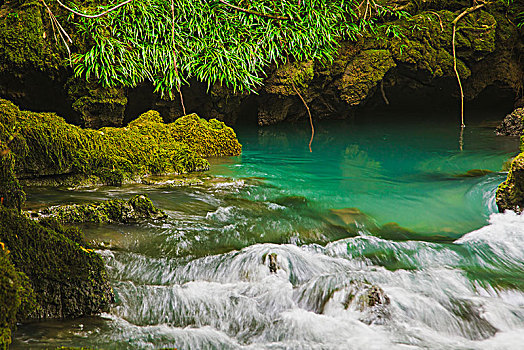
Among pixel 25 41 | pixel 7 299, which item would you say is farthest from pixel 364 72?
pixel 7 299

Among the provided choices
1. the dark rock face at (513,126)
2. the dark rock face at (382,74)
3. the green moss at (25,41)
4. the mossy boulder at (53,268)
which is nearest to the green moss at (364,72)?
the dark rock face at (382,74)

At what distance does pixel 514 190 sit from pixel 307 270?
2537 mm

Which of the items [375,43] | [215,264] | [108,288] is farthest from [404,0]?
[108,288]

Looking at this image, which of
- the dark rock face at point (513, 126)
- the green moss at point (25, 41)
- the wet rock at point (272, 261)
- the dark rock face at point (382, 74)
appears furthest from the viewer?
the dark rock face at point (382, 74)

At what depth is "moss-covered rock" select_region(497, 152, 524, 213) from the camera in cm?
361

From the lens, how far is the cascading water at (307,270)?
2035 millimetres

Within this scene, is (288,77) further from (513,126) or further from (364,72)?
(513,126)

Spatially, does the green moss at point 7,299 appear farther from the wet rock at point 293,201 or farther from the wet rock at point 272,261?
the wet rock at point 293,201

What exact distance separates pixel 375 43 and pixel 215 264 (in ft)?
27.3

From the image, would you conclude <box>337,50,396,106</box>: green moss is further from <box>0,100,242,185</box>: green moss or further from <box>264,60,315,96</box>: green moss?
<box>0,100,242,185</box>: green moss

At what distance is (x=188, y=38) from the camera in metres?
6.33

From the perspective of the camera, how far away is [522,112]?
7.93 metres

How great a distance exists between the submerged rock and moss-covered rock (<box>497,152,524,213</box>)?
11.1 feet

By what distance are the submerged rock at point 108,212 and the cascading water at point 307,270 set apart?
5.0 inches
